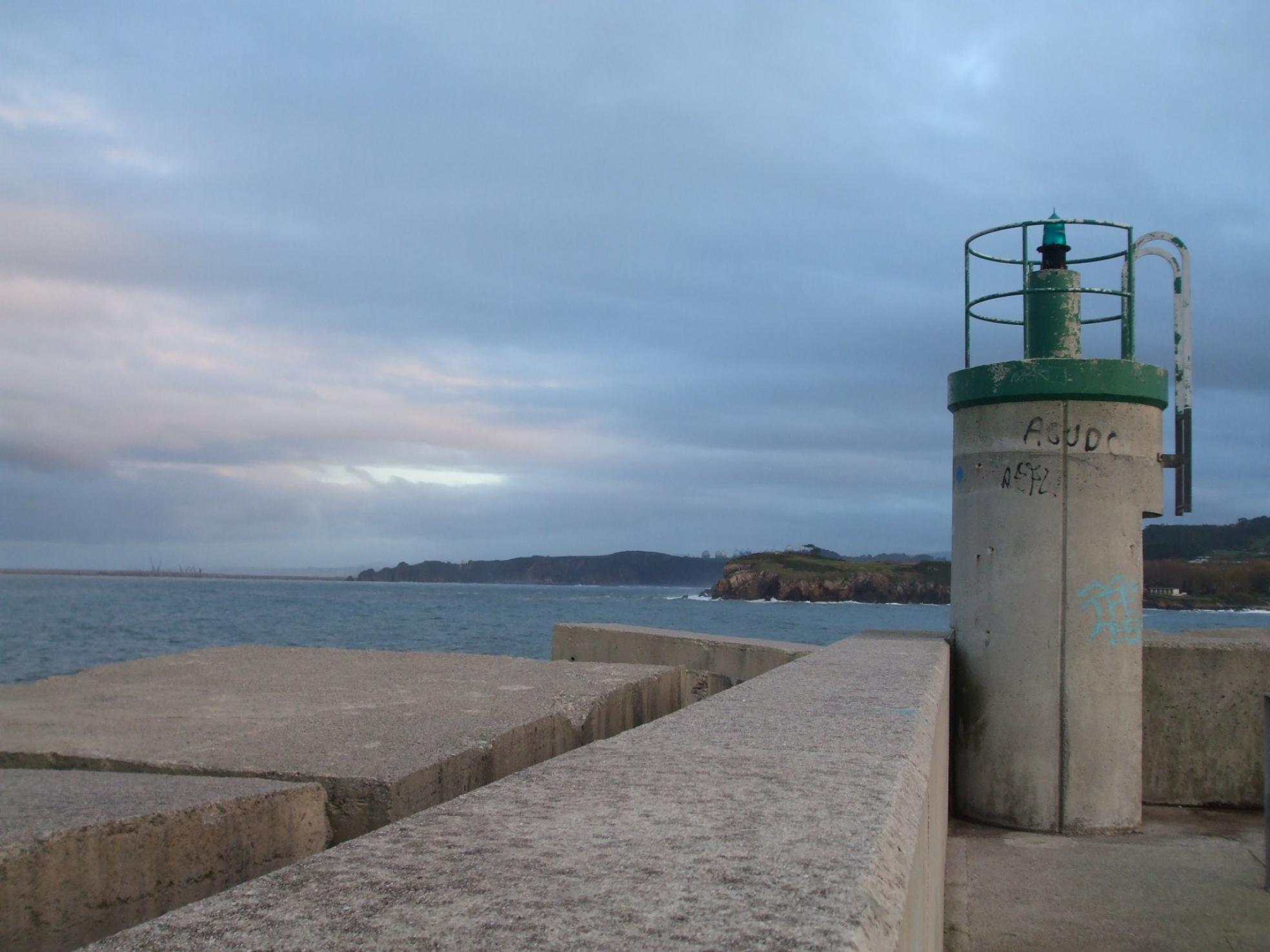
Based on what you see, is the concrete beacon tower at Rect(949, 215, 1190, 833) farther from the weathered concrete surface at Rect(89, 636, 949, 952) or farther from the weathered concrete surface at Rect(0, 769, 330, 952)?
the weathered concrete surface at Rect(0, 769, 330, 952)

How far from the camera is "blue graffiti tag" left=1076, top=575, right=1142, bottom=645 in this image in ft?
19.2

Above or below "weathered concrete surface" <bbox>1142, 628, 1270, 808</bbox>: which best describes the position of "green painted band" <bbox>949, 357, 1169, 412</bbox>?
above

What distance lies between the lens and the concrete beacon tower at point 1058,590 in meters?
5.85

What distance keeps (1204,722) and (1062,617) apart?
1.44 metres

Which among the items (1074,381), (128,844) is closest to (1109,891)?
(1074,381)

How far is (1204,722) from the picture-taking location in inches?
254

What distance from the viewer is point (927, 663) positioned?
484cm

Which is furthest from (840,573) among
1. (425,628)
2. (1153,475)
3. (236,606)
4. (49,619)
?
(1153,475)

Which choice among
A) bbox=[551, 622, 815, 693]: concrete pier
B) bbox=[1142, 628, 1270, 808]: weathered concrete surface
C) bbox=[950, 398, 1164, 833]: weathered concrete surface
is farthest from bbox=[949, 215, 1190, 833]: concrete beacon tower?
bbox=[551, 622, 815, 693]: concrete pier

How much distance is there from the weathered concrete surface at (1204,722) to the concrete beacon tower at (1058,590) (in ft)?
2.24

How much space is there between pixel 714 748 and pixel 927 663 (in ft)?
8.22

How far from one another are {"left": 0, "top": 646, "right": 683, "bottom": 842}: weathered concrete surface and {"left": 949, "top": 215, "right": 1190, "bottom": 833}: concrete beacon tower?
184 cm

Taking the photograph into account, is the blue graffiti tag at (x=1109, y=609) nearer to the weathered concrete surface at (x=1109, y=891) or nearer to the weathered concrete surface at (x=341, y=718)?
the weathered concrete surface at (x=1109, y=891)

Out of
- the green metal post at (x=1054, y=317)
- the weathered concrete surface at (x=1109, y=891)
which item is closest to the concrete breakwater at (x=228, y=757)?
the weathered concrete surface at (x=1109, y=891)
